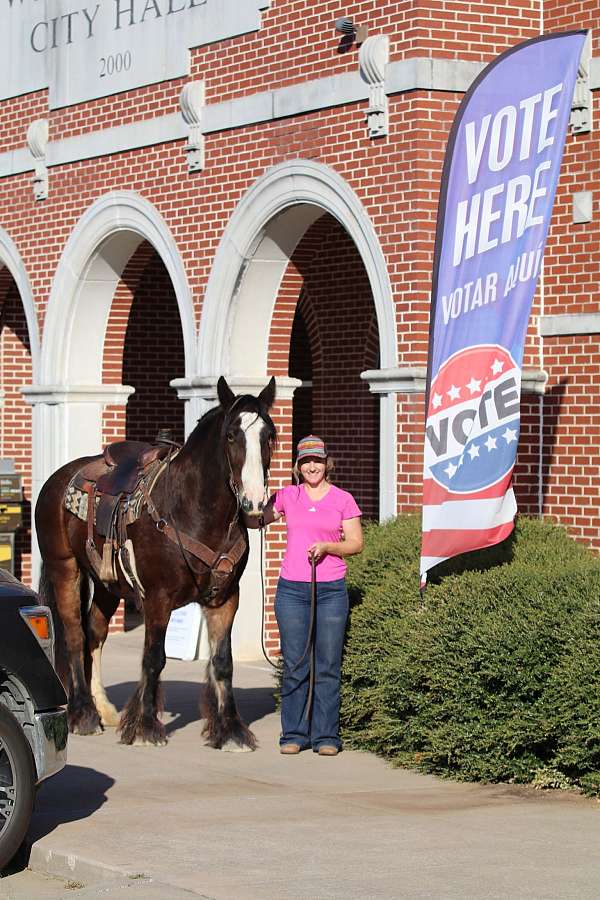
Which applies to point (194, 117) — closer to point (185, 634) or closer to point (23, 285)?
point (23, 285)

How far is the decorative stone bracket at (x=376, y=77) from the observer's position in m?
12.7

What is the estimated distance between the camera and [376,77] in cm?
1279

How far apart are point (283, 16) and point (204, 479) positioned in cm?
532

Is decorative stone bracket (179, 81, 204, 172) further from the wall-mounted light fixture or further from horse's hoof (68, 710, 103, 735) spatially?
horse's hoof (68, 710, 103, 735)

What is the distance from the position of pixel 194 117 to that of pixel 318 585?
6185 millimetres

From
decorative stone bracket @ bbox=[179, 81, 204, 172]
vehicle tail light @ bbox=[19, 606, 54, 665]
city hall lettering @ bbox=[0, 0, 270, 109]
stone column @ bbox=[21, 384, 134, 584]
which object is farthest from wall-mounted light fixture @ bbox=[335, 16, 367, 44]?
vehicle tail light @ bbox=[19, 606, 54, 665]

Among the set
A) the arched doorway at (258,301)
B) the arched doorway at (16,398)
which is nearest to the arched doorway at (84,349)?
the arched doorway at (16,398)

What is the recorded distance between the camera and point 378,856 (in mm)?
7480

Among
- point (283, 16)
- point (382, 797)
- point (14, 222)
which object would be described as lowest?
point (382, 797)

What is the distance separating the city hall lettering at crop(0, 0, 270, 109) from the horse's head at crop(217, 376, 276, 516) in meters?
5.56

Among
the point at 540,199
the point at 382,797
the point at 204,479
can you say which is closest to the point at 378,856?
the point at 382,797

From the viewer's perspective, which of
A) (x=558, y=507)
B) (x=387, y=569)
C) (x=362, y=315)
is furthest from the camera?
(x=362, y=315)

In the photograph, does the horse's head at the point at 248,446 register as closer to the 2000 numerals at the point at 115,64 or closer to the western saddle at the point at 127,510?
the western saddle at the point at 127,510

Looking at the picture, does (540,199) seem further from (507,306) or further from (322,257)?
(322,257)
